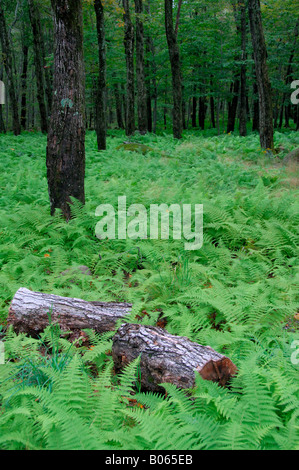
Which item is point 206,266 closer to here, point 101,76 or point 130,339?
point 130,339

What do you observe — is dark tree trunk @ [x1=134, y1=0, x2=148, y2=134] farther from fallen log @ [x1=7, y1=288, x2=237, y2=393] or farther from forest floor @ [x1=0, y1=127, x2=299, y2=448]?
fallen log @ [x1=7, y1=288, x2=237, y2=393]

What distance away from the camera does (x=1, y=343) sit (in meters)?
3.46

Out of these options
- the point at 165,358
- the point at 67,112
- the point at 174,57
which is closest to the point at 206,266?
the point at 165,358

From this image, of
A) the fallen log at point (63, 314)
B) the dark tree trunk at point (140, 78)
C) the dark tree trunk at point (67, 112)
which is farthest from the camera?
the dark tree trunk at point (140, 78)

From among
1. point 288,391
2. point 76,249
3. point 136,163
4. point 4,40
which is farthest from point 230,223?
point 4,40

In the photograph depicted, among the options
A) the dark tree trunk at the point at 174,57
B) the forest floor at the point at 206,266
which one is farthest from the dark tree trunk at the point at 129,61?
the forest floor at the point at 206,266

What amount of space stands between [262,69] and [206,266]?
29.9ft

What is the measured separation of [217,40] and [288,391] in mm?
25595

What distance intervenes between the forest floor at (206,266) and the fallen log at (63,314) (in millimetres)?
298

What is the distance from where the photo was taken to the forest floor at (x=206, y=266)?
3.13 meters

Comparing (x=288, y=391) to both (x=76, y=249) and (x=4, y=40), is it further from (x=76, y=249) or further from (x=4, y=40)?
(x=4, y=40)

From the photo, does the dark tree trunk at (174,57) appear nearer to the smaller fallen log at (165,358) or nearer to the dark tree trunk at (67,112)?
the dark tree trunk at (67,112)

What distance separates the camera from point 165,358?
288 centimetres

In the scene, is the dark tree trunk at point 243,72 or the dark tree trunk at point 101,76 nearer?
the dark tree trunk at point 101,76
